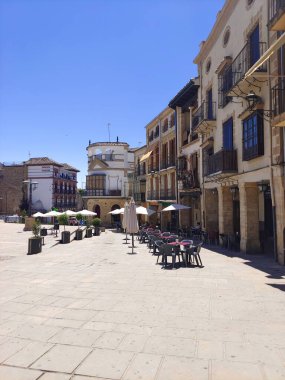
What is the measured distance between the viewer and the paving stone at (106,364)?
4234 millimetres

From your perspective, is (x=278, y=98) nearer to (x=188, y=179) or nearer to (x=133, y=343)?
(x=133, y=343)

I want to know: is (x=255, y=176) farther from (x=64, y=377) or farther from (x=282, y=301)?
(x=64, y=377)

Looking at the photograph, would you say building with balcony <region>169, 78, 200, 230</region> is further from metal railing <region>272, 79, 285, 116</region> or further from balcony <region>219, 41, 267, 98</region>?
metal railing <region>272, 79, 285, 116</region>

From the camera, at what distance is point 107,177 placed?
51.1 metres

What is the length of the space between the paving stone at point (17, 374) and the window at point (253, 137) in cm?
1118

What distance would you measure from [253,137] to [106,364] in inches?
447

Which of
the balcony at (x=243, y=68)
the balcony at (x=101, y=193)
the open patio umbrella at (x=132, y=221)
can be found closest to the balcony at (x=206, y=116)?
the balcony at (x=243, y=68)

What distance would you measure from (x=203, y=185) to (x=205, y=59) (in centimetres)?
787

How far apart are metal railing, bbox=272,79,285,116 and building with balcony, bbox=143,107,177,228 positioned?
1759 cm

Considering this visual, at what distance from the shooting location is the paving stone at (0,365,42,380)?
4168mm

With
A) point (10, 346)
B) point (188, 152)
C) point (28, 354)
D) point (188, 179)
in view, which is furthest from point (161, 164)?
point (28, 354)

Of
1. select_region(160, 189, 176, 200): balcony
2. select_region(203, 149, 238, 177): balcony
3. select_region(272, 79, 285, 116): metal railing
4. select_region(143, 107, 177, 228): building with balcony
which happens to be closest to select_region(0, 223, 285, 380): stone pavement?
select_region(272, 79, 285, 116): metal railing

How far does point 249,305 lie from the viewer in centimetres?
702

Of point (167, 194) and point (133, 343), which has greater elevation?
point (167, 194)
